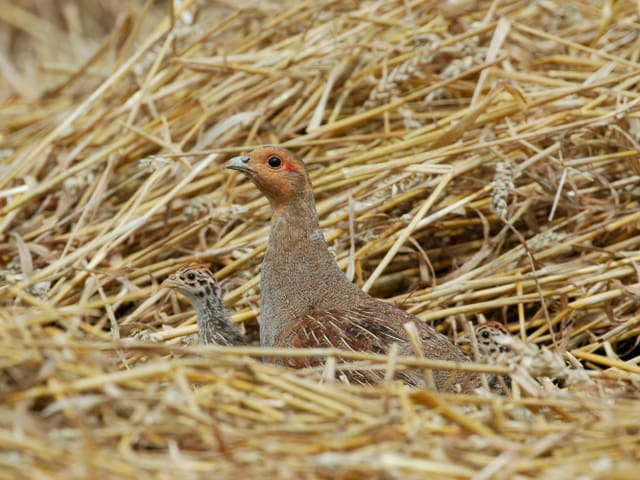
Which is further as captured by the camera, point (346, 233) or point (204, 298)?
point (346, 233)

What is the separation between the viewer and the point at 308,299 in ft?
14.0

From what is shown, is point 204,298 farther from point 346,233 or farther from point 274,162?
point 346,233

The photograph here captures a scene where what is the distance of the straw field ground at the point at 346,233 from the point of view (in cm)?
266

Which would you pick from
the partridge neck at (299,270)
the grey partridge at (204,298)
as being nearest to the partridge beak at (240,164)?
the partridge neck at (299,270)

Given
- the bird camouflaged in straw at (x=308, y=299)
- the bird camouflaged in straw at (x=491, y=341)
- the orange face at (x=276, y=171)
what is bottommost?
→ the bird camouflaged in straw at (x=491, y=341)

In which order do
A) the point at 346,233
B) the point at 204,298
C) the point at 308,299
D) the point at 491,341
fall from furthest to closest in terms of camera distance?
the point at 346,233, the point at 204,298, the point at 308,299, the point at 491,341

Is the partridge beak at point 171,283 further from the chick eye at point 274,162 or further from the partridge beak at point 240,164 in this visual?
the chick eye at point 274,162

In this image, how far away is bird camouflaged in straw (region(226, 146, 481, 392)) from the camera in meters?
3.88

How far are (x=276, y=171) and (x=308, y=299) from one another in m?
0.65

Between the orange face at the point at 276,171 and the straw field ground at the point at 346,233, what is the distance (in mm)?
374

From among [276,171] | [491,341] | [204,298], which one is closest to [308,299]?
[204,298]

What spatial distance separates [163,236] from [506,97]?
2.07m

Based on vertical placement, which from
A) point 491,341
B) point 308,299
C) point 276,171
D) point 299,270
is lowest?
point 491,341

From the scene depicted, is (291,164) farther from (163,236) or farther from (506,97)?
(506,97)
